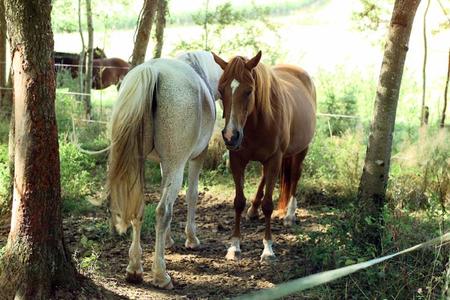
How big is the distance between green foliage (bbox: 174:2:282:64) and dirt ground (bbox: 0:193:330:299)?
203 inches

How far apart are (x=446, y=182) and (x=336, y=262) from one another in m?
2.54

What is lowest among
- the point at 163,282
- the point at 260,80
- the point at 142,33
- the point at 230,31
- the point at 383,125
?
the point at 163,282

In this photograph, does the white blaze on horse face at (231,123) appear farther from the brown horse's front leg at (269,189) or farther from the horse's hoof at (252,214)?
the horse's hoof at (252,214)

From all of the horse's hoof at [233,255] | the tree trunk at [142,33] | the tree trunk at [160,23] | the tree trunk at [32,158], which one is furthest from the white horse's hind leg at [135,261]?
the tree trunk at [160,23]

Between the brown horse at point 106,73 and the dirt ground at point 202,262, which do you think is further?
the brown horse at point 106,73

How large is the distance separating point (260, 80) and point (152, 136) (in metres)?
1.25

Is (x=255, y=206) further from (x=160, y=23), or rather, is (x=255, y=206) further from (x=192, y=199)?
(x=160, y=23)

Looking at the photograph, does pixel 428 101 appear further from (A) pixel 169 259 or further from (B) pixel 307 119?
(A) pixel 169 259

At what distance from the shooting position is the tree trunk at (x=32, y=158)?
3389 mm

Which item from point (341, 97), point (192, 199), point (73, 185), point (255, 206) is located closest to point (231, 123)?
point (192, 199)

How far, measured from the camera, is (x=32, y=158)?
11.3 ft

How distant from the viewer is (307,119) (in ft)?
20.9

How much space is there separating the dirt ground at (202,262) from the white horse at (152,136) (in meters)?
0.23

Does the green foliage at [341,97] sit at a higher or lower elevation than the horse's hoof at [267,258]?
higher
